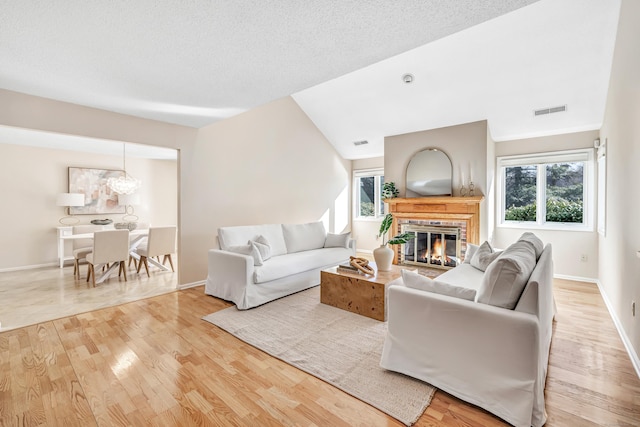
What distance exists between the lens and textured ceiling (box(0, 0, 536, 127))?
1.67 m

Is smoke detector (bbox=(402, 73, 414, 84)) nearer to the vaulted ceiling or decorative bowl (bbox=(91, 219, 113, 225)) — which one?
the vaulted ceiling

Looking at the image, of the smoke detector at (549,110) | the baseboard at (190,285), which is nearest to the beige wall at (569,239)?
the smoke detector at (549,110)

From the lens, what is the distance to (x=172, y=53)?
85.6 inches

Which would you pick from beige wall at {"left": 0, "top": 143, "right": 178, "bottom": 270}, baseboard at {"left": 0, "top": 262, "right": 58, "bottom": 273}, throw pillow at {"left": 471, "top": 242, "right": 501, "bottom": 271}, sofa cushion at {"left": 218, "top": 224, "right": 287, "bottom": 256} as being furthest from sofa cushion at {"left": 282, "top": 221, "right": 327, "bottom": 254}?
baseboard at {"left": 0, "top": 262, "right": 58, "bottom": 273}

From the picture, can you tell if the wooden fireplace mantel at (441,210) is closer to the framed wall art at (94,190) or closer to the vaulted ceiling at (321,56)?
the vaulted ceiling at (321,56)

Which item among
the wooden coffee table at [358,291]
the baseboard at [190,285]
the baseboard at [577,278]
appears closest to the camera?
the wooden coffee table at [358,291]

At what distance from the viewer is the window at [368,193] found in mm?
7047

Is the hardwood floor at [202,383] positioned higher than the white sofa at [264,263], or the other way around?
the white sofa at [264,263]

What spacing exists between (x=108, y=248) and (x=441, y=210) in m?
5.40

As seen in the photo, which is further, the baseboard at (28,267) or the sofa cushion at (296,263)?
the baseboard at (28,267)

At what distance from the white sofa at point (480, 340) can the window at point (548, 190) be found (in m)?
3.54

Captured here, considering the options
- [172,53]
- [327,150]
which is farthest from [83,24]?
[327,150]

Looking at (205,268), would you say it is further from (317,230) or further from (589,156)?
(589,156)

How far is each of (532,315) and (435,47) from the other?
11.9 ft
